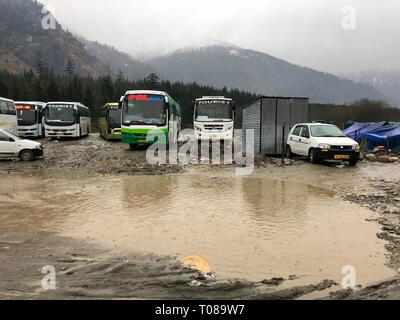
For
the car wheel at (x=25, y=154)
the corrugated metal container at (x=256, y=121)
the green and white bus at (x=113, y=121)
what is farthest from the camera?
the green and white bus at (x=113, y=121)

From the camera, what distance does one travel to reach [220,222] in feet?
27.7

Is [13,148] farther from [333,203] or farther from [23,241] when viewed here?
[333,203]

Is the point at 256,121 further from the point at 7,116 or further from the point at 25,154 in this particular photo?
the point at 7,116

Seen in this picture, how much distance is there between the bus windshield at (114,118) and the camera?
3086 cm

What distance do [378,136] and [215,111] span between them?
9625 millimetres

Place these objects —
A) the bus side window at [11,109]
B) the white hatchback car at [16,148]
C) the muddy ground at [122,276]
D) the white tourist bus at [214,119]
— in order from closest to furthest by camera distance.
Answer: the muddy ground at [122,276] < the white hatchback car at [16,148] < the white tourist bus at [214,119] < the bus side window at [11,109]

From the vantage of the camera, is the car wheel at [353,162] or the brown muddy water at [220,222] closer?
the brown muddy water at [220,222]

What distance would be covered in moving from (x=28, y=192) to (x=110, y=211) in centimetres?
382

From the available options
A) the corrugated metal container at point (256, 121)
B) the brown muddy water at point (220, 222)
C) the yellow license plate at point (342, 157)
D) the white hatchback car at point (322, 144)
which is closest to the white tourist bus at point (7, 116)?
the brown muddy water at point (220, 222)

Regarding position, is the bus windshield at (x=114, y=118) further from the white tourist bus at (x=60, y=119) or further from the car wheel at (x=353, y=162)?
the car wheel at (x=353, y=162)

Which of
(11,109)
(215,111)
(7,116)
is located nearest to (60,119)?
(11,109)

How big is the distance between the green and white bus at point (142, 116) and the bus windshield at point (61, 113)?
9.85m

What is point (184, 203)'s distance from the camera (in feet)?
34.1

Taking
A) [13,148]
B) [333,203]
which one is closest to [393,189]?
[333,203]
